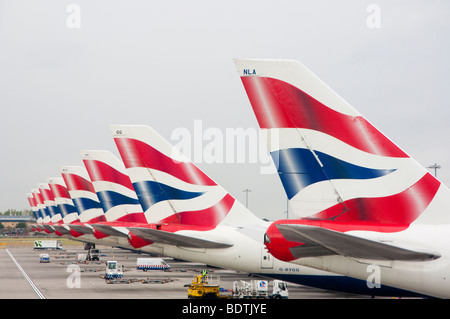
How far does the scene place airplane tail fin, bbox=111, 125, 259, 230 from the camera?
1198 inches

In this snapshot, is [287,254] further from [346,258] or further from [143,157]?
[143,157]

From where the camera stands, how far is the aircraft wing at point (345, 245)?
514 inches

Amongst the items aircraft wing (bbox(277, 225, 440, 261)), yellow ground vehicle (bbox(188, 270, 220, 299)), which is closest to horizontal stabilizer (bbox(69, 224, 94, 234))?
yellow ground vehicle (bbox(188, 270, 220, 299))

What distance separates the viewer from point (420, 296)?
14.3 m

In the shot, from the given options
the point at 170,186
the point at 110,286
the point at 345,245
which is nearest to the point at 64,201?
the point at 110,286

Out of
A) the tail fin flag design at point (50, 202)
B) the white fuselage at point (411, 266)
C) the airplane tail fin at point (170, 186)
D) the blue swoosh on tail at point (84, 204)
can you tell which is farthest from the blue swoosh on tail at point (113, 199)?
the tail fin flag design at point (50, 202)

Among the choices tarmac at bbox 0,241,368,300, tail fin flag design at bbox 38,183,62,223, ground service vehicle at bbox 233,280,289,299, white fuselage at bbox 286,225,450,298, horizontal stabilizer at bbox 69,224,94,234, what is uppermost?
tail fin flag design at bbox 38,183,62,223

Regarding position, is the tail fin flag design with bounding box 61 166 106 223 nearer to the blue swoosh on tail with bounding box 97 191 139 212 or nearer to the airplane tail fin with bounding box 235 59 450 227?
the blue swoosh on tail with bounding box 97 191 139 212

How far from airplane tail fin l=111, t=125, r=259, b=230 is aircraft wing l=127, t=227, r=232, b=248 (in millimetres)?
1906

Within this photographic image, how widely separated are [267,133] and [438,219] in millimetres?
4975

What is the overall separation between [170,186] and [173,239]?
15.7 feet

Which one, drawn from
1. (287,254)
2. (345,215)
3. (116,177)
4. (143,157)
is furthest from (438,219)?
(116,177)

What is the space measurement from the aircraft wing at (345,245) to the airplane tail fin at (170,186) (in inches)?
631
